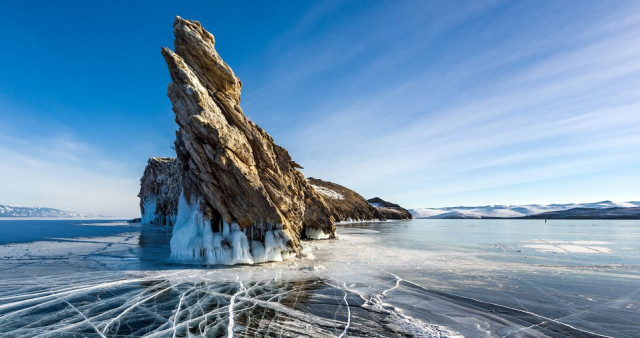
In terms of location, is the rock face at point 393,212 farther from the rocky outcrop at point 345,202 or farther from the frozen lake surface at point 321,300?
the frozen lake surface at point 321,300

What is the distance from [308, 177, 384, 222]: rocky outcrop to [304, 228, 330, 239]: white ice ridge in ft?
211

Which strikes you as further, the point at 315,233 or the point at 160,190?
the point at 160,190

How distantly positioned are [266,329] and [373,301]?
189 inches

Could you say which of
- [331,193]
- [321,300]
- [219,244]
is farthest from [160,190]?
[321,300]

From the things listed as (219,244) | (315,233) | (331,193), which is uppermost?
(331,193)

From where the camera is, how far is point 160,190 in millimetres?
83062

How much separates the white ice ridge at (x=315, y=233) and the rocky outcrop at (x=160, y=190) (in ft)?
131

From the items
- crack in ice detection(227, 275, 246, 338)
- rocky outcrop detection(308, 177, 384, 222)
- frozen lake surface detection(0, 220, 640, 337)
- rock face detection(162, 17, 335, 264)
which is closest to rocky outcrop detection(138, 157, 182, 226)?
rock face detection(162, 17, 335, 264)

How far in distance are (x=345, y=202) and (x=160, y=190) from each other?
69.6 m

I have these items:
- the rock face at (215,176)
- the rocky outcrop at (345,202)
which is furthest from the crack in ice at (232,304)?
the rocky outcrop at (345,202)

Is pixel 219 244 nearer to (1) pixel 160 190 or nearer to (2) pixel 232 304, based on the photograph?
(2) pixel 232 304

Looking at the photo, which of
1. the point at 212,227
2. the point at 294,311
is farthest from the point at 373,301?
the point at 212,227

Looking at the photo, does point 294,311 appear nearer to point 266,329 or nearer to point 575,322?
point 266,329

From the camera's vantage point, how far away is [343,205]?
118 metres
